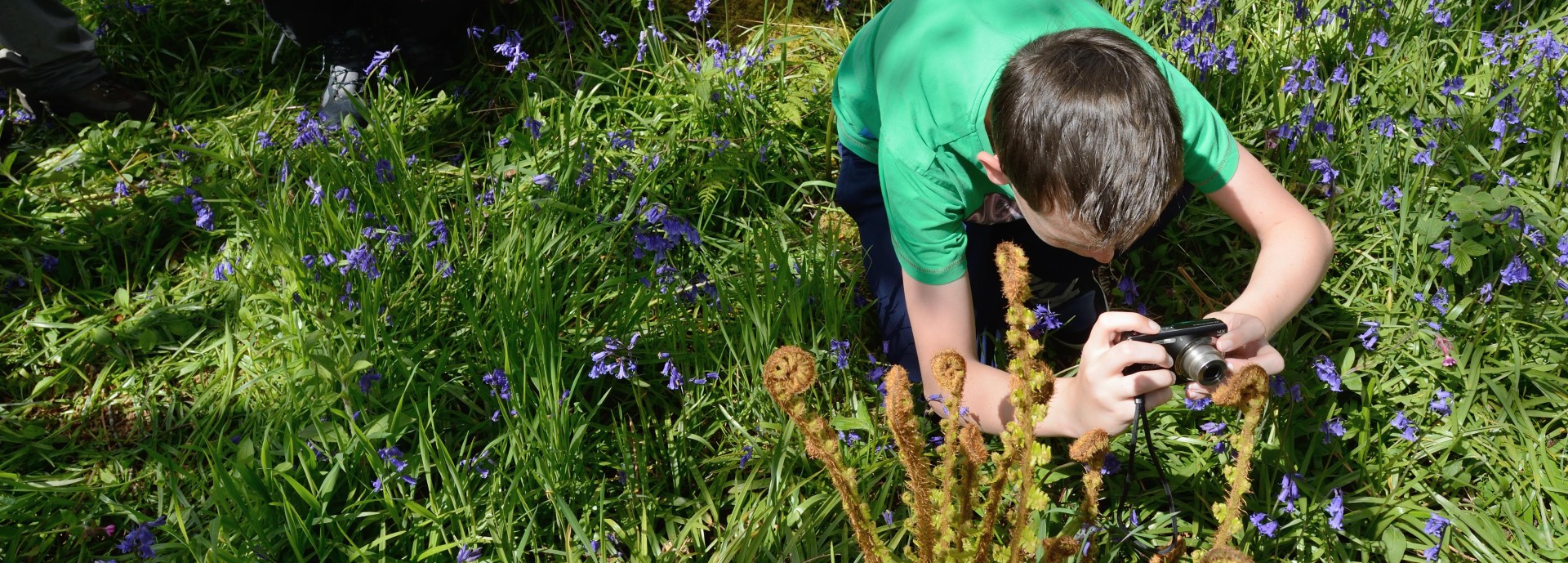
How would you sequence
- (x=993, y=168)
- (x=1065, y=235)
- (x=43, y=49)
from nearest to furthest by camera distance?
1. (x=1065, y=235)
2. (x=993, y=168)
3. (x=43, y=49)

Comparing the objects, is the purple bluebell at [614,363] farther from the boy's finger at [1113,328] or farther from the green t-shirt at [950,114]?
the boy's finger at [1113,328]

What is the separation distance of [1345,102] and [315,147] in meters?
2.88

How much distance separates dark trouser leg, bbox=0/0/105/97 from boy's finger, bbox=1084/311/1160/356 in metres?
3.44

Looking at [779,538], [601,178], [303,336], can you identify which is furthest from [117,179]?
[779,538]

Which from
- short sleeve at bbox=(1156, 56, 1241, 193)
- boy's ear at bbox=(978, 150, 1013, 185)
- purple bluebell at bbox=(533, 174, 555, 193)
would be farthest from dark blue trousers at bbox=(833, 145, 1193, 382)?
purple bluebell at bbox=(533, 174, 555, 193)

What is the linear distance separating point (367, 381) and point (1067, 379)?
4.81 feet

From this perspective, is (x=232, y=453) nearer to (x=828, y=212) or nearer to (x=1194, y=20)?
(x=828, y=212)

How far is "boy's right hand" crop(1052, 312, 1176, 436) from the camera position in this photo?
1457 mm

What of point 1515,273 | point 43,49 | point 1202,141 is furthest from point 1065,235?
point 43,49

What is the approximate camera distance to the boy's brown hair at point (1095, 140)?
1.54 meters

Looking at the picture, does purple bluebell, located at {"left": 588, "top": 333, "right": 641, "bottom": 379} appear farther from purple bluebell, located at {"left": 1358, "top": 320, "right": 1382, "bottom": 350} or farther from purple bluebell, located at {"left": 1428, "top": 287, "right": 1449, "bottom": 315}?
purple bluebell, located at {"left": 1428, "top": 287, "right": 1449, "bottom": 315}

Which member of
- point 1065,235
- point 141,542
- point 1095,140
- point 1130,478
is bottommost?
point 141,542

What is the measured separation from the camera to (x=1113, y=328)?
1562 millimetres

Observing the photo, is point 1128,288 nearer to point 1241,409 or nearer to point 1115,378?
point 1115,378
